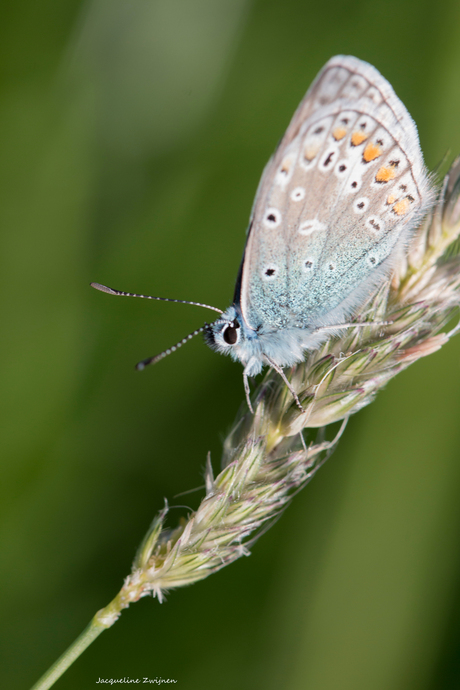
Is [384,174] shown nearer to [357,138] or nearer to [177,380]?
[357,138]

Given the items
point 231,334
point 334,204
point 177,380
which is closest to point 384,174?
point 334,204

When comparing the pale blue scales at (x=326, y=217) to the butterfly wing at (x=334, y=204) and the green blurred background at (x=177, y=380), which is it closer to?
the butterfly wing at (x=334, y=204)

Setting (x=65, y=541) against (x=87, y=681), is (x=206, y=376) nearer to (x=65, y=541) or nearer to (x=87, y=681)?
(x=65, y=541)

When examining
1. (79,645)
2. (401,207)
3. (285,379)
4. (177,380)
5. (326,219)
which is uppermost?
(401,207)

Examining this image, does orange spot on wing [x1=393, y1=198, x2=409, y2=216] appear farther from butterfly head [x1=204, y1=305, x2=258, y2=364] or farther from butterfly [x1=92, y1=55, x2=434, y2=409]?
butterfly head [x1=204, y1=305, x2=258, y2=364]

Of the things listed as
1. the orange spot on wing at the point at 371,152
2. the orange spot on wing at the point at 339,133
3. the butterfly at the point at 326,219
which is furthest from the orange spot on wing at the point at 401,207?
the orange spot on wing at the point at 339,133

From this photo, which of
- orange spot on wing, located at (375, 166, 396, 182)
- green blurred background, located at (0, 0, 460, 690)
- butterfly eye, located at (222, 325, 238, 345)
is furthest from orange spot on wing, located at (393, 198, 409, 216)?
butterfly eye, located at (222, 325, 238, 345)
